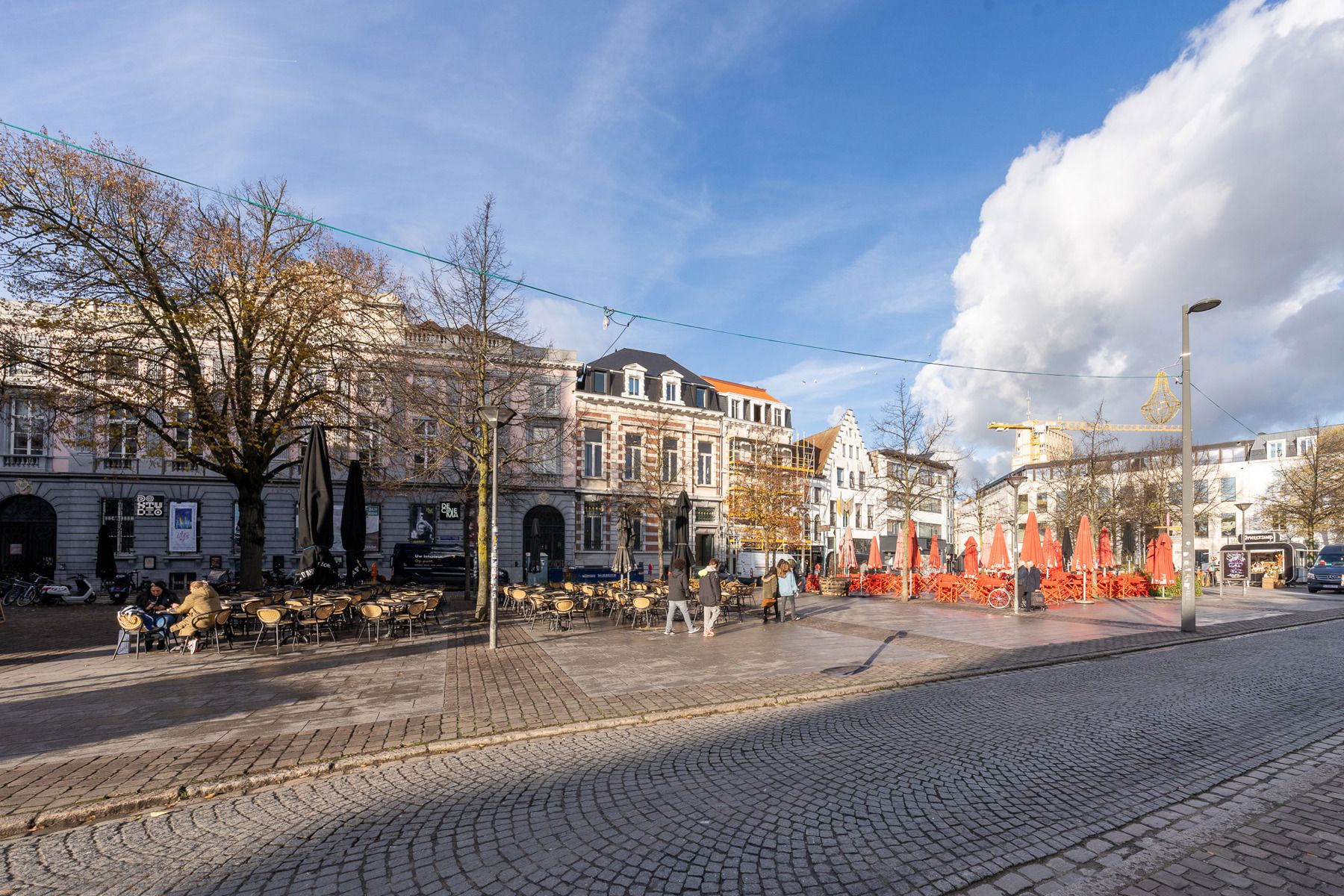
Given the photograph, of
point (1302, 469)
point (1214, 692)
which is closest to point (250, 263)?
point (1214, 692)

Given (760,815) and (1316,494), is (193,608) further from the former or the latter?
(1316,494)

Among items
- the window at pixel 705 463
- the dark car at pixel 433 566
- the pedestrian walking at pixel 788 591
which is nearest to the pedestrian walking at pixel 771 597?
the pedestrian walking at pixel 788 591

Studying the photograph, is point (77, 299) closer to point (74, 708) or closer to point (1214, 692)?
point (74, 708)

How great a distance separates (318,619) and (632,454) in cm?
2850

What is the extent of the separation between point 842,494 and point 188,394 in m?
50.7

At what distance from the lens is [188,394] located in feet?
57.4

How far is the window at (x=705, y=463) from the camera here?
43.8m

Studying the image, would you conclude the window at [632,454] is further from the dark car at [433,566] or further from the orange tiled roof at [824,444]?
the orange tiled roof at [824,444]

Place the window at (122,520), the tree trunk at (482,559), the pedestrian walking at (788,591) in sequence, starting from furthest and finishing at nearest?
1. the window at (122,520)
2. the pedestrian walking at (788,591)
3. the tree trunk at (482,559)

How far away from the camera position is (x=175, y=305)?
1664 cm

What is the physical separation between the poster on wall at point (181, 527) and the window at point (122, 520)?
153 centimetres

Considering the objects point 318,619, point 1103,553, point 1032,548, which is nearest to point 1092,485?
A: point 1103,553

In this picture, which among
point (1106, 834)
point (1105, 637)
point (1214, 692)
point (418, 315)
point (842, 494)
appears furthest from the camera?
point (842, 494)

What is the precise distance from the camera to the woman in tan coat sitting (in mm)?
11953
